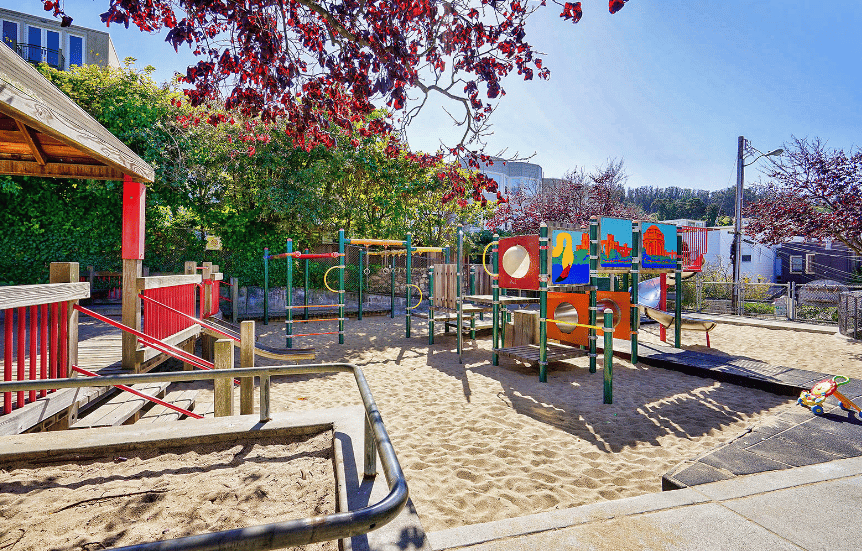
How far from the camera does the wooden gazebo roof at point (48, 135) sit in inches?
107

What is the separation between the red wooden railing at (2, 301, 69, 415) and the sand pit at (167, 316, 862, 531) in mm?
1934

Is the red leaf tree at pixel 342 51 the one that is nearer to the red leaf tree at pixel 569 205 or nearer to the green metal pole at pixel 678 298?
the green metal pole at pixel 678 298

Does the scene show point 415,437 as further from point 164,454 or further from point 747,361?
point 747,361

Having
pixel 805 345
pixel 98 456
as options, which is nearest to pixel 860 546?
pixel 98 456

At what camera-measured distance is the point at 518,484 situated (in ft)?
11.4

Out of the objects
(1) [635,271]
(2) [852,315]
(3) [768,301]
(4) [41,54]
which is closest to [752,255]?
(3) [768,301]

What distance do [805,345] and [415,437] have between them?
10.5 metres

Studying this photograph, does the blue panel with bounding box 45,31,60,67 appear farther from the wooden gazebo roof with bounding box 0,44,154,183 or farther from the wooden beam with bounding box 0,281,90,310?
the wooden beam with bounding box 0,281,90,310

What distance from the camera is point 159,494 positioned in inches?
102

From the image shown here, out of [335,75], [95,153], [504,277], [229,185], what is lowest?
[504,277]

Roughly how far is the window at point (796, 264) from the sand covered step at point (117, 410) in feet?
146

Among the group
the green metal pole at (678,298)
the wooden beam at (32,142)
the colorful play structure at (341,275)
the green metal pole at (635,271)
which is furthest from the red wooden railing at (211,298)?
the green metal pole at (678,298)

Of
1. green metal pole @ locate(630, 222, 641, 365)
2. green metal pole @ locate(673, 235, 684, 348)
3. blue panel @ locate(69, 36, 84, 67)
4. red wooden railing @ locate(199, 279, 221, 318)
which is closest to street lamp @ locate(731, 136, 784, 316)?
green metal pole @ locate(673, 235, 684, 348)

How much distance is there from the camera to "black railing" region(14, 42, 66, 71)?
21969mm
